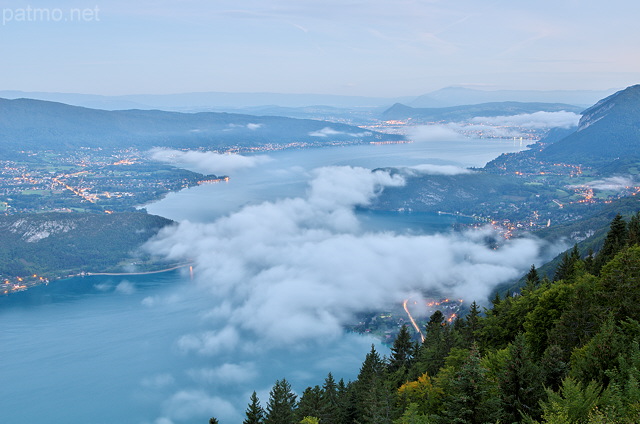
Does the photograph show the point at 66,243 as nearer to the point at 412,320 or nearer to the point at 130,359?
the point at 130,359

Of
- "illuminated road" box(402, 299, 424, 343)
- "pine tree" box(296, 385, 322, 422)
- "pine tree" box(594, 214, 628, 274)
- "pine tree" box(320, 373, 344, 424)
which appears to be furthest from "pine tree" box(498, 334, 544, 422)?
"illuminated road" box(402, 299, 424, 343)

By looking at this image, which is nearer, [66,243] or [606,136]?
[66,243]

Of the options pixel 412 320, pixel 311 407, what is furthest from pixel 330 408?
pixel 412 320

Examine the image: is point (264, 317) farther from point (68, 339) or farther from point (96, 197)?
point (96, 197)

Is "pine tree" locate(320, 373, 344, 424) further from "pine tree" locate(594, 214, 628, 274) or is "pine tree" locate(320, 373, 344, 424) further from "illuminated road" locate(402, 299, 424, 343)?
"illuminated road" locate(402, 299, 424, 343)

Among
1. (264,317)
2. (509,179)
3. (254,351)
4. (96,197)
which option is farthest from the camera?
(509,179)

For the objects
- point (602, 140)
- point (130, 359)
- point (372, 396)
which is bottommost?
Result: point (130, 359)

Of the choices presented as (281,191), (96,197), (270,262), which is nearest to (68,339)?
(270,262)

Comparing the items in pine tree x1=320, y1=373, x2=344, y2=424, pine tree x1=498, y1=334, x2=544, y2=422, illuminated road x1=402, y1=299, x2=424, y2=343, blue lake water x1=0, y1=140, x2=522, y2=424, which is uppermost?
pine tree x1=498, y1=334, x2=544, y2=422
